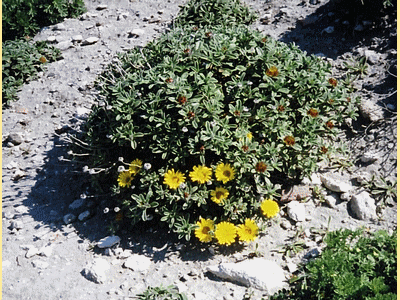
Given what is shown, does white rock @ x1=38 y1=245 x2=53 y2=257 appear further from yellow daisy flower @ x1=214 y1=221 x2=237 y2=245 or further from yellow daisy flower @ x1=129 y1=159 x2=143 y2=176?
yellow daisy flower @ x1=214 y1=221 x2=237 y2=245

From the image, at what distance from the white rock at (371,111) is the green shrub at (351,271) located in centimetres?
135

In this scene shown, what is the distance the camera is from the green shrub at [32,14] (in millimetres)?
6657

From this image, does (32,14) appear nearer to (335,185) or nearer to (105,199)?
(105,199)

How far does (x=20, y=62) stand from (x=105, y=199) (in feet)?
8.23

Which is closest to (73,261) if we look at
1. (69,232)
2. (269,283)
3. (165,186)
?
(69,232)

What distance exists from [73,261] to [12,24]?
401 centimetres

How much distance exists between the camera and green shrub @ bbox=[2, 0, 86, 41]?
21.8 feet

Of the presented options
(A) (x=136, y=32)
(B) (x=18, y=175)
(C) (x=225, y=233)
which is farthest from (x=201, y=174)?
(A) (x=136, y=32)

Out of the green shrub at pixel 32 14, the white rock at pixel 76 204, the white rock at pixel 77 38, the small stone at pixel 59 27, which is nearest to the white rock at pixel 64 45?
the white rock at pixel 77 38

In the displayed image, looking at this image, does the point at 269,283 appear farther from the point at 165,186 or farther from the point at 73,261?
the point at 73,261

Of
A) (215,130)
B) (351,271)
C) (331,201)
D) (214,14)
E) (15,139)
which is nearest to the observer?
(351,271)

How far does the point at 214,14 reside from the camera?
577 centimetres

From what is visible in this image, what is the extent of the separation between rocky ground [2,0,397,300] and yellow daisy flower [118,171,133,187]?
0.34 m

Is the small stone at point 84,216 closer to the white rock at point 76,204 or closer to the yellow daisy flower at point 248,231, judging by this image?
the white rock at point 76,204
